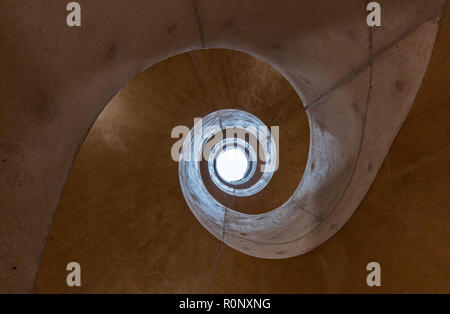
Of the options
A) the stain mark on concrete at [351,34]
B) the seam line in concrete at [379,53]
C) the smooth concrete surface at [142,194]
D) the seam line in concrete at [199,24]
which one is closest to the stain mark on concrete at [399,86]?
the seam line in concrete at [379,53]

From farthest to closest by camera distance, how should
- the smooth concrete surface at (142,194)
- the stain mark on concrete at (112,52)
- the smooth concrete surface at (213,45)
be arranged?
the smooth concrete surface at (142,194), the stain mark on concrete at (112,52), the smooth concrete surface at (213,45)

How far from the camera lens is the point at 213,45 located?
10.3 feet

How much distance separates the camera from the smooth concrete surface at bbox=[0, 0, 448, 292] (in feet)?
6.26

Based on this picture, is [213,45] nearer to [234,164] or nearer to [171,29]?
[171,29]

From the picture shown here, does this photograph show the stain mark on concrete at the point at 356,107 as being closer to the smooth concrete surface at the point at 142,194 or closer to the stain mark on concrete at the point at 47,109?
the stain mark on concrete at the point at 47,109

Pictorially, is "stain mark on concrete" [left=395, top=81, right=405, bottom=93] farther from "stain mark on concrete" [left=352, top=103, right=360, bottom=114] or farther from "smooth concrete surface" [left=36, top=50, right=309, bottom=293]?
"smooth concrete surface" [left=36, top=50, right=309, bottom=293]

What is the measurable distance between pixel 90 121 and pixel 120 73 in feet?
1.21

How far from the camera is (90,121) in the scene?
2363 mm

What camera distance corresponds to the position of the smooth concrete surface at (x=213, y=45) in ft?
6.26

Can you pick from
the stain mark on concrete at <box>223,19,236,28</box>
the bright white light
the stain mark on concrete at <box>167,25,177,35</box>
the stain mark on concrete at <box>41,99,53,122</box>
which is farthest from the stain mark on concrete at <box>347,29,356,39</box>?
the bright white light

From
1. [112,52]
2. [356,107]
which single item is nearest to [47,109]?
[112,52]

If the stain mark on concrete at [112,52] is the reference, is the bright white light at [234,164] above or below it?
above
